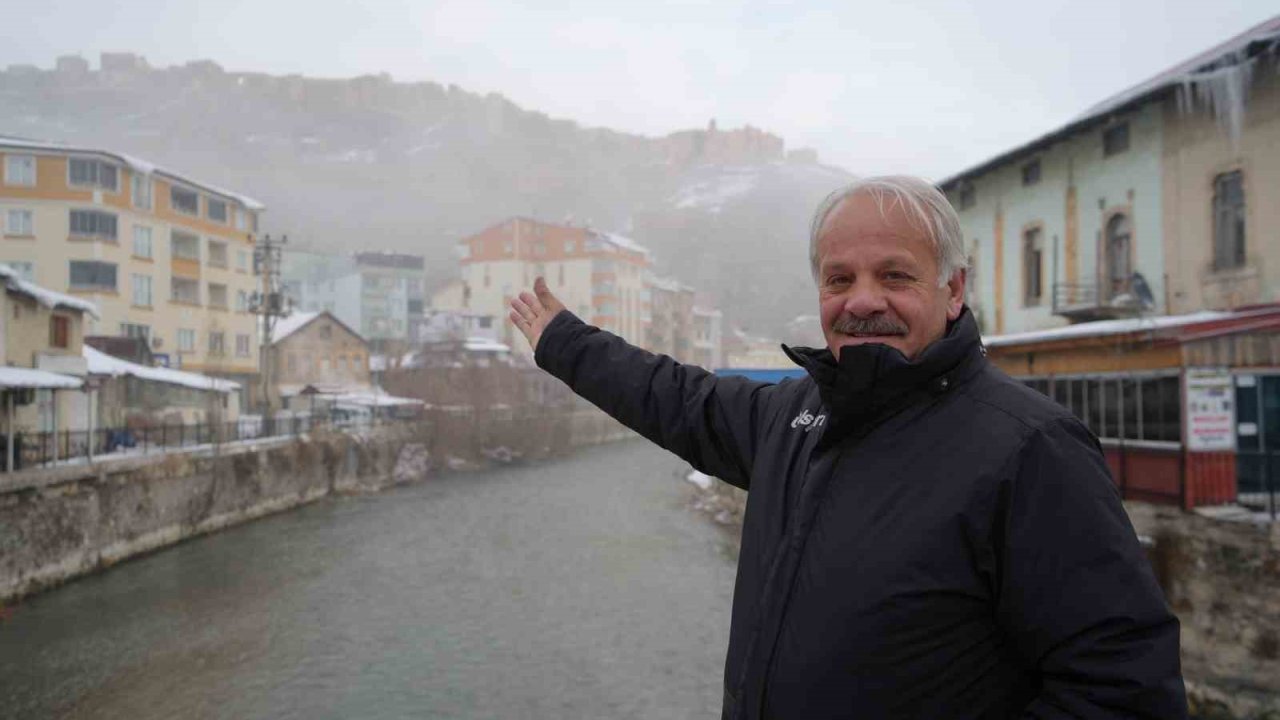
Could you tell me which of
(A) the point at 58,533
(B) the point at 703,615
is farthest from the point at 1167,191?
(A) the point at 58,533

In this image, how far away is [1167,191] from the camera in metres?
16.9

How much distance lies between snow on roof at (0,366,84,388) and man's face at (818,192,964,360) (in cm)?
2015

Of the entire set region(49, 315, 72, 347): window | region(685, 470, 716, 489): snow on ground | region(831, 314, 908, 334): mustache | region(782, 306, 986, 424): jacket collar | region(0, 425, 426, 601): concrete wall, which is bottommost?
region(685, 470, 716, 489): snow on ground

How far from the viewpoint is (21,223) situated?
121ft

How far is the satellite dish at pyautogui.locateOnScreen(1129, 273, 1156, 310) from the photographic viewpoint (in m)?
17.2

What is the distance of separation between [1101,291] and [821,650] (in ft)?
Answer: 66.0

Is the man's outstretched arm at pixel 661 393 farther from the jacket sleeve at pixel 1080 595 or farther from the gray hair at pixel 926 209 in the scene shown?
the jacket sleeve at pixel 1080 595

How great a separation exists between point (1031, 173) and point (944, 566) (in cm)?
2296

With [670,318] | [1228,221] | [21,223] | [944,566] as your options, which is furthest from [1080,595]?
[670,318]

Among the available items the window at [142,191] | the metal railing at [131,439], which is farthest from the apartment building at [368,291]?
the metal railing at [131,439]

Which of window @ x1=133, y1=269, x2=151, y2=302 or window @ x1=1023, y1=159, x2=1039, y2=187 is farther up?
window @ x1=1023, y1=159, x2=1039, y2=187

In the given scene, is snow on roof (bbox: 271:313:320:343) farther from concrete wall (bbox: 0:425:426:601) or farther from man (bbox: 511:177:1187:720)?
man (bbox: 511:177:1187:720)

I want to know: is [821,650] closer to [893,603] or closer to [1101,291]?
[893,603]

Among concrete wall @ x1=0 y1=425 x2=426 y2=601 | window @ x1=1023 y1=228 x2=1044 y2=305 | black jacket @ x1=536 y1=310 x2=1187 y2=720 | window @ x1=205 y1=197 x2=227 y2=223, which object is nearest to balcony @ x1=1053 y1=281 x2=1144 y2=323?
window @ x1=1023 y1=228 x2=1044 y2=305
